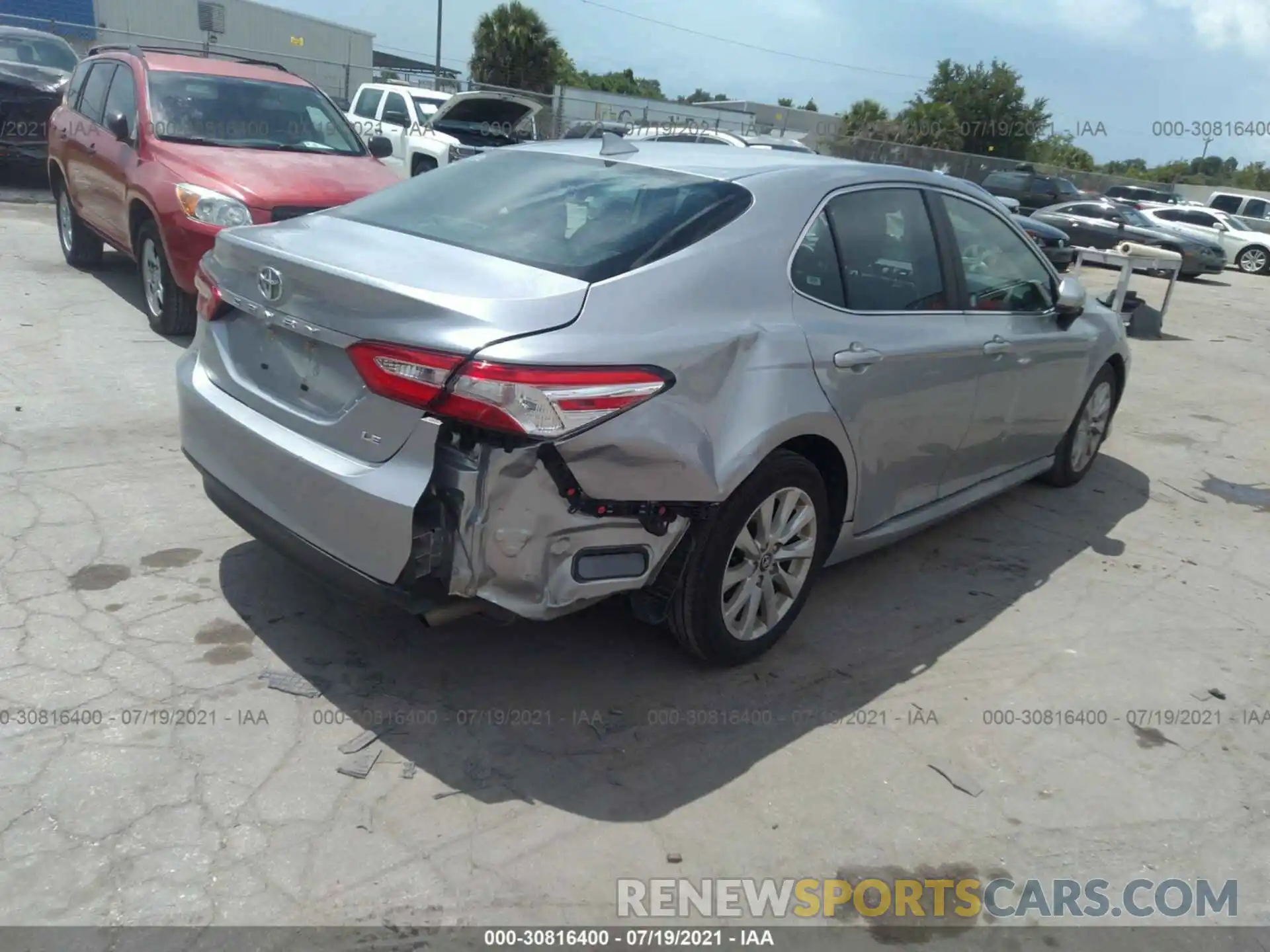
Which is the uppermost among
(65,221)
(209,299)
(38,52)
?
(38,52)

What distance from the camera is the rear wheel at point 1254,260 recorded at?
959 inches

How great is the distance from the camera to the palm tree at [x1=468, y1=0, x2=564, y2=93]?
141 feet

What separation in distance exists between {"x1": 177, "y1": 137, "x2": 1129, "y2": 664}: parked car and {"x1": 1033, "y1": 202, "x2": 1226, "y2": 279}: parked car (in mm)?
17951

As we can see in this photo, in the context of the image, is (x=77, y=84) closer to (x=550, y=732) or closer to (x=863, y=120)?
(x=550, y=732)

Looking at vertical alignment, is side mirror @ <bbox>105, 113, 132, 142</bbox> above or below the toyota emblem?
above

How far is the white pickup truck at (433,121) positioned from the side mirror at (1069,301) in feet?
37.8

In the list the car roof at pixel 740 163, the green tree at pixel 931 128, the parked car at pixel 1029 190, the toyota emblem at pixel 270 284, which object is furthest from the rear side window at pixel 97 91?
the green tree at pixel 931 128

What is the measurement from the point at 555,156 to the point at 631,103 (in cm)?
3064

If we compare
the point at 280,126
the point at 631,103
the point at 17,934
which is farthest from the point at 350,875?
the point at 631,103

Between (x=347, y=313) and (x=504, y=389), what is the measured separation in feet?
2.04

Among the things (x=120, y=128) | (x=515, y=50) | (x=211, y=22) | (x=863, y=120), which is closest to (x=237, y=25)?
(x=211, y=22)

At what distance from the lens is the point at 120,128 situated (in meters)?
7.18

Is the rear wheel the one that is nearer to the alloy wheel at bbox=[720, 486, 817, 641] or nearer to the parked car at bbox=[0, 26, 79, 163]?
the parked car at bbox=[0, 26, 79, 163]

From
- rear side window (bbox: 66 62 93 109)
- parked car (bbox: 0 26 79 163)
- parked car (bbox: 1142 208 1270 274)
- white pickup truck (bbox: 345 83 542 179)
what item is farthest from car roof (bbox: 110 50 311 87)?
parked car (bbox: 1142 208 1270 274)
